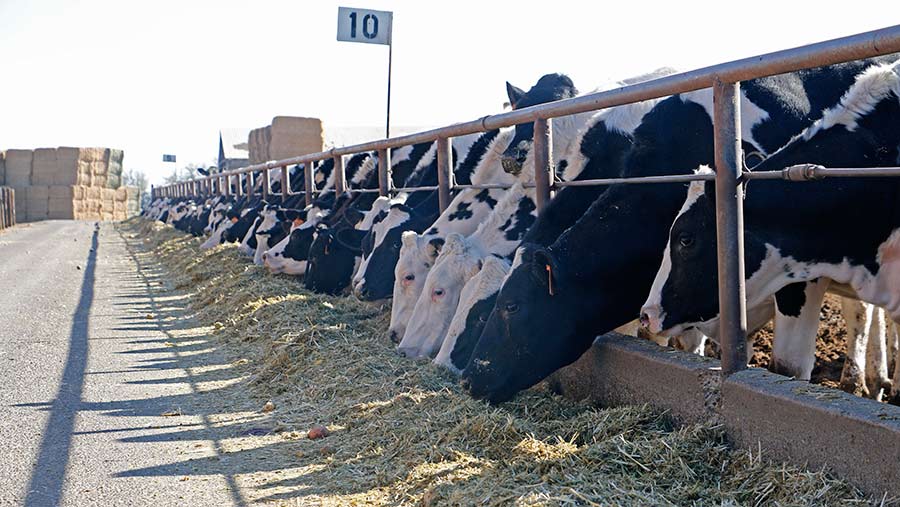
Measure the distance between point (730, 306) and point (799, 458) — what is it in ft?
2.51

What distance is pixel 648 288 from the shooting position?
5.82m

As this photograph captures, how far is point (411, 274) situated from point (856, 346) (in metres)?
3.29

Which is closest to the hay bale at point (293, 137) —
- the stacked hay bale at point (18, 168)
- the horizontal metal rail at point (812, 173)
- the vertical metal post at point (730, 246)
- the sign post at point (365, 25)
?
the sign post at point (365, 25)

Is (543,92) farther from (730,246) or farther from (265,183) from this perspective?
(265,183)

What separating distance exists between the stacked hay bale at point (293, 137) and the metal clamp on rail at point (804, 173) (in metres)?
26.9

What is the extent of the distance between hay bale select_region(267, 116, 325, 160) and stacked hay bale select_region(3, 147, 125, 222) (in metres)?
24.7

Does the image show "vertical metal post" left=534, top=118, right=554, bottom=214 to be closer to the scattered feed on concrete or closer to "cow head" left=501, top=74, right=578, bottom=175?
the scattered feed on concrete

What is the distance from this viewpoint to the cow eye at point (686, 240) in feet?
15.6

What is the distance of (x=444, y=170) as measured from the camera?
886 cm

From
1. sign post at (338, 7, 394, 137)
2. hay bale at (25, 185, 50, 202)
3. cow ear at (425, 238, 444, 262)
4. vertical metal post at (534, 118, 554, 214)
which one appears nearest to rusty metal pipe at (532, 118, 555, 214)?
vertical metal post at (534, 118, 554, 214)

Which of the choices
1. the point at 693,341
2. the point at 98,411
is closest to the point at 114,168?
the point at 98,411

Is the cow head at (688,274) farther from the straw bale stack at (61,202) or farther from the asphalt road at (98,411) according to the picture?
the straw bale stack at (61,202)

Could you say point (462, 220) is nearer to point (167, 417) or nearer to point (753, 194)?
point (167, 417)

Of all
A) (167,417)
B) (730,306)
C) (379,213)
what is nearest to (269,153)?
(379,213)
